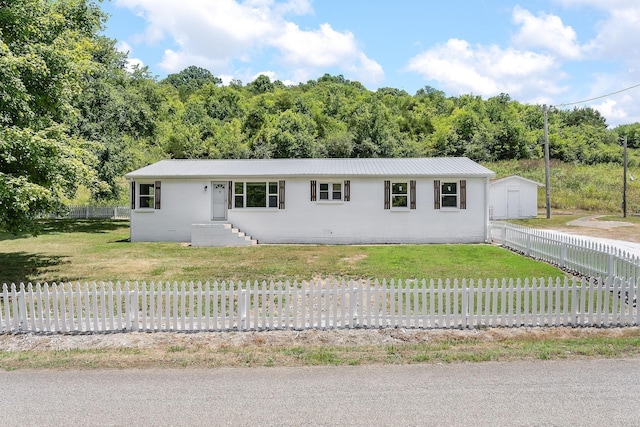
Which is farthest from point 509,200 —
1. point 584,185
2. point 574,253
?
point 574,253

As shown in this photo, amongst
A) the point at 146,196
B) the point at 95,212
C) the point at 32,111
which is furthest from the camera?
the point at 95,212

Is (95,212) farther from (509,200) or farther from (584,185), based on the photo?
(584,185)

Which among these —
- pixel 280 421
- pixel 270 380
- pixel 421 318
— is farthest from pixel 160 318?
pixel 421 318

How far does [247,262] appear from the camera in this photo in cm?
1529

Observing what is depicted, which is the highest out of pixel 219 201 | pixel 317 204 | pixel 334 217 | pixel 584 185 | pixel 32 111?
pixel 32 111

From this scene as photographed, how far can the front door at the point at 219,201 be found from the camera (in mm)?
21094

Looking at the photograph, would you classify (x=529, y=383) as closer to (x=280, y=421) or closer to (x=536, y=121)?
(x=280, y=421)

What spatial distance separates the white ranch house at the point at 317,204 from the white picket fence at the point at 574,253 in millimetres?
2487

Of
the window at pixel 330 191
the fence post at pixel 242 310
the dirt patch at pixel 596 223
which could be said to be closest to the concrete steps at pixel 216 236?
the window at pixel 330 191

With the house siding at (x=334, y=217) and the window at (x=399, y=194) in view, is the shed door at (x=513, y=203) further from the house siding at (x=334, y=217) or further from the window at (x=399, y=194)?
the window at (x=399, y=194)

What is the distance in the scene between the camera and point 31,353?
7102 millimetres

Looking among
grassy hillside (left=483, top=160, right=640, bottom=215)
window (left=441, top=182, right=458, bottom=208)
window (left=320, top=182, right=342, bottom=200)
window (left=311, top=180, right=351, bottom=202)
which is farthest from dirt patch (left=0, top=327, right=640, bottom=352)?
grassy hillside (left=483, top=160, right=640, bottom=215)

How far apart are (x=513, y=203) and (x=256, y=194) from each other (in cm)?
2186

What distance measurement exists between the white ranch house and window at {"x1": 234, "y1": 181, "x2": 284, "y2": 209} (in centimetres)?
5
